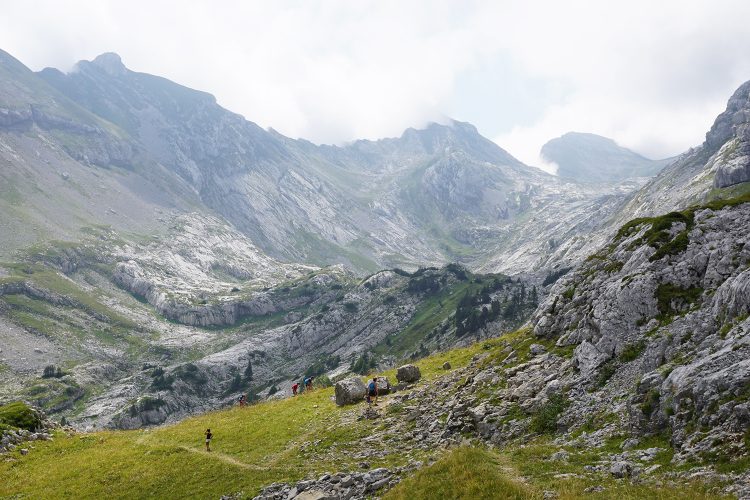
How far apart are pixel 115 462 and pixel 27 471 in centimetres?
849

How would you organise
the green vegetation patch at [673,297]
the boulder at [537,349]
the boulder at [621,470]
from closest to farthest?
the boulder at [621,470], the green vegetation patch at [673,297], the boulder at [537,349]

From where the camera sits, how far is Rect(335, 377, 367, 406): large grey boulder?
45125 mm

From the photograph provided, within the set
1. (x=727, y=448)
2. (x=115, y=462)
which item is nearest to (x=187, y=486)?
(x=115, y=462)

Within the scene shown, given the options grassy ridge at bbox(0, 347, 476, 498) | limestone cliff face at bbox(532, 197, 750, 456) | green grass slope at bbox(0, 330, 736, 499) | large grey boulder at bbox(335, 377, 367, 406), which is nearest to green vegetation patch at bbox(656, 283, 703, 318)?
limestone cliff face at bbox(532, 197, 750, 456)

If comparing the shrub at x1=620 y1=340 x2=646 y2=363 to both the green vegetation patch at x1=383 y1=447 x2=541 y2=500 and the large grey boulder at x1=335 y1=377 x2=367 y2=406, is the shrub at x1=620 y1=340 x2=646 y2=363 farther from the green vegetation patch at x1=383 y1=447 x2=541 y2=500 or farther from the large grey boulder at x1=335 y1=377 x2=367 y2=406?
the large grey boulder at x1=335 y1=377 x2=367 y2=406

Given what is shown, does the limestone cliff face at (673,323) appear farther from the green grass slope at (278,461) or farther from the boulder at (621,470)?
the green grass slope at (278,461)

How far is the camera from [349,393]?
45.1m

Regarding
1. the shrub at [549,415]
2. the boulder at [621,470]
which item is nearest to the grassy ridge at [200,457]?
the shrub at [549,415]

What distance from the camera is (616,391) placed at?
2589cm

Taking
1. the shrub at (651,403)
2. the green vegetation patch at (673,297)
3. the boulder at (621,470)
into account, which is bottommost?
the boulder at (621,470)

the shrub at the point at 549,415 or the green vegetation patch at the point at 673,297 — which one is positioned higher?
the green vegetation patch at the point at 673,297

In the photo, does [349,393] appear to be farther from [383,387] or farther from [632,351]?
[632,351]

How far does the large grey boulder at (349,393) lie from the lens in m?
45.1

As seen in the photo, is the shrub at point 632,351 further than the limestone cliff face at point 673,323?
Yes
